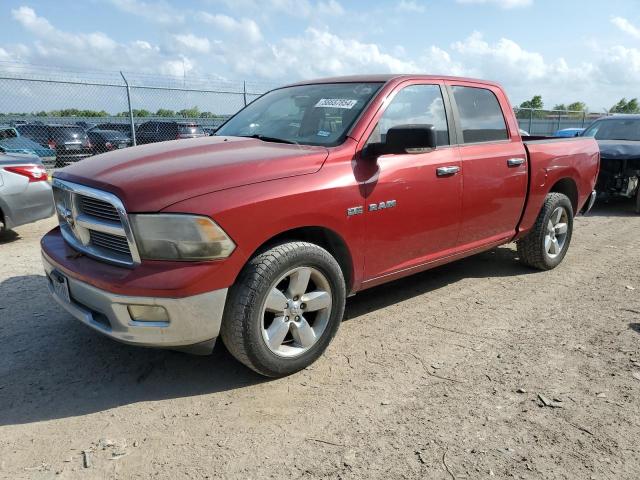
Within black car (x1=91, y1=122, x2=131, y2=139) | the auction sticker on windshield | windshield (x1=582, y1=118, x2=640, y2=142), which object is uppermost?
the auction sticker on windshield

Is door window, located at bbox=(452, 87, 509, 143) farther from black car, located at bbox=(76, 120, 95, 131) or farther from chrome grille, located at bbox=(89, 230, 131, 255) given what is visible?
black car, located at bbox=(76, 120, 95, 131)

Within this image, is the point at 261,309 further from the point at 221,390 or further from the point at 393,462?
the point at 393,462

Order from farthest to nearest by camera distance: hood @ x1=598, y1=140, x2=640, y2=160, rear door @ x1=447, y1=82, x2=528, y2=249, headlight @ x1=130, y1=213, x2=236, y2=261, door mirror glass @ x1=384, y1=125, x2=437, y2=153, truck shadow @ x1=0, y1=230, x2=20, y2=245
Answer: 1. hood @ x1=598, y1=140, x2=640, y2=160
2. truck shadow @ x1=0, y1=230, x2=20, y2=245
3. rear door @ x1=447, y1=82, x2=528, y2=249
4. door mirror glass @ x1=384, y1=125, x2=437, y2=153
5. headlight @ x1=130, y1=213, x2=236, y2=261

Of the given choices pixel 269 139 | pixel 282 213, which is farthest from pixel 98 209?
pixel 269 139

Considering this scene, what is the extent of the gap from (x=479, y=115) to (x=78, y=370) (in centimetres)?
368

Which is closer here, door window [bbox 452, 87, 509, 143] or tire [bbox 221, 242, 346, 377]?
tire [bbox 221, 242, 346, 377]

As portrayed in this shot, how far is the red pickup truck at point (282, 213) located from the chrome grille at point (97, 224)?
0.04 feet

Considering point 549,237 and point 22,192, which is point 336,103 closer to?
point 549,237

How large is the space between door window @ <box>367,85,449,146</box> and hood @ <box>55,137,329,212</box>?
1.92 ft

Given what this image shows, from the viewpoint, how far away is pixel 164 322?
265 centimetres

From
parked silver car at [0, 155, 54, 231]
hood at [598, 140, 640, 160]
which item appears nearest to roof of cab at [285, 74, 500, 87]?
parked silver car at [0, 155, 54, 231]

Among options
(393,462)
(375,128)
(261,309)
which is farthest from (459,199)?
(393,462)

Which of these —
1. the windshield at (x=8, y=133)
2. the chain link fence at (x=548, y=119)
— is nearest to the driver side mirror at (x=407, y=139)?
the windshield at (x=8, y=133)

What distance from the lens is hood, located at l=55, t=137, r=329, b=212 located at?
2660 millimetres
